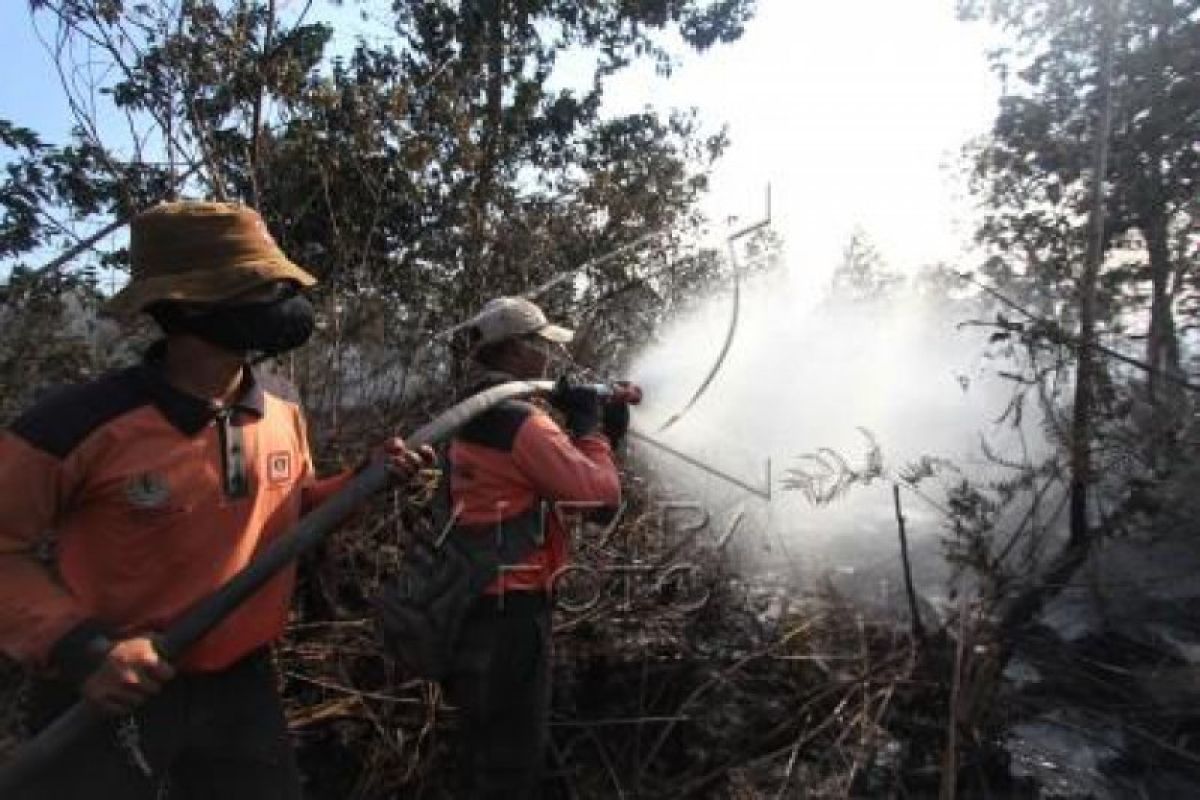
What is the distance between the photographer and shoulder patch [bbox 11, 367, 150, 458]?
213 cm

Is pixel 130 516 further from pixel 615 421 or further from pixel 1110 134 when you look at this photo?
pixel 1110 134

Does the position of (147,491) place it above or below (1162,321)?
below

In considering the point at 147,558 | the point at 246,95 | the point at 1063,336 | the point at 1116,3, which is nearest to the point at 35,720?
the point at 147,558

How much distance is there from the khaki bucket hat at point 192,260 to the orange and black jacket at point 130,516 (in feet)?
0.62

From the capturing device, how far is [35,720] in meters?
2.36

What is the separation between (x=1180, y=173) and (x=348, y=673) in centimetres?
1421

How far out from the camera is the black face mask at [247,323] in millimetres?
2350

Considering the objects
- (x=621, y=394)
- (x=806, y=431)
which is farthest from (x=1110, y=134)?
(x=621, y=394)

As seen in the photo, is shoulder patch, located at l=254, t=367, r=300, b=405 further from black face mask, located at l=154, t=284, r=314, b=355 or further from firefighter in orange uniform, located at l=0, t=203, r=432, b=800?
black face mask, located at l=154, t=284, r=314, b=355

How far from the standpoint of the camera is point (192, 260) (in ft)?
A: 7.70

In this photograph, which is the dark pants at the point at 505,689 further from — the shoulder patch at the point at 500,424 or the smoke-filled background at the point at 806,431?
the smoke-filled background at the point at 806,431

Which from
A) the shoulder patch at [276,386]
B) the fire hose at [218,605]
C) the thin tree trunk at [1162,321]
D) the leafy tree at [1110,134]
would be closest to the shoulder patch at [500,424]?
the fire hose at [218,605]

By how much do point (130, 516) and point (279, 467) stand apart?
15.9 inches

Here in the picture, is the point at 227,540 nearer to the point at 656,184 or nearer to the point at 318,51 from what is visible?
the point at 318,51
